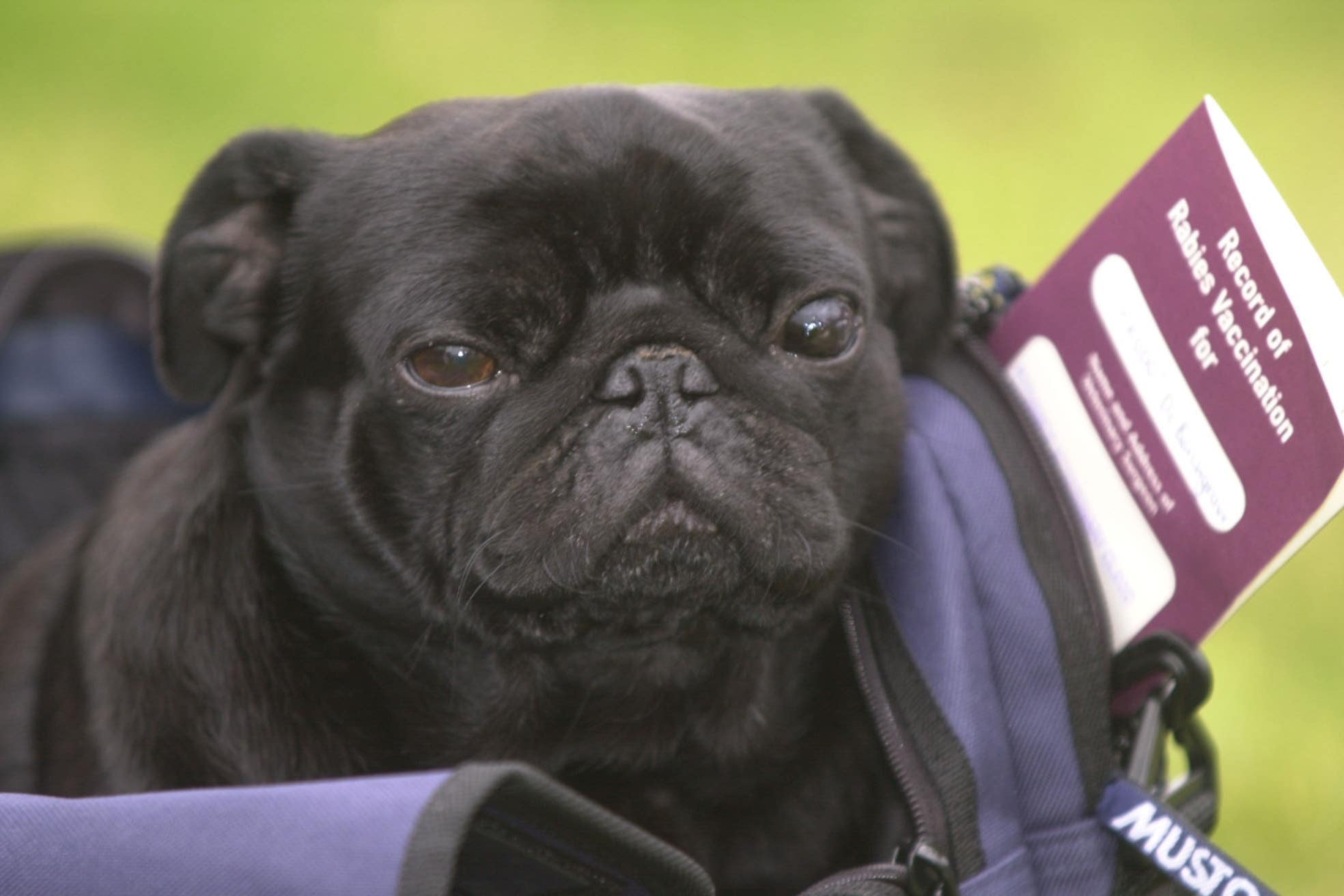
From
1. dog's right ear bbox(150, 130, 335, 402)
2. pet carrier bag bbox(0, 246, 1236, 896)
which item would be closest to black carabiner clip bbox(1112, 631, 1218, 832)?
pet carrier bag bbox(0, 246, 1236, 896)

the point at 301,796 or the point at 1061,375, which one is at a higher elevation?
the point at 1061,375

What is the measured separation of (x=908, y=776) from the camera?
1759 millimetres

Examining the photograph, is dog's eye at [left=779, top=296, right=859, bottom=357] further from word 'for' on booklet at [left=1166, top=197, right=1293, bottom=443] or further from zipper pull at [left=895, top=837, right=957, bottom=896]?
zipper pull at [left=895, top=837, right=957, bottom=896]

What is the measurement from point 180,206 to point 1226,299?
1323mm

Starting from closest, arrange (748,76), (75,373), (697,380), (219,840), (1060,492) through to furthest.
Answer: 1. (219,840)
2. (697,380)
3. (1060,492)
4. (75,373)
5. (748,76)

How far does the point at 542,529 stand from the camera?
1.71m

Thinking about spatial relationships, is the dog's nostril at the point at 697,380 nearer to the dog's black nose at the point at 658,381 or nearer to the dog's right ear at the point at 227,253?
the dog's black nose at the point at 658,381

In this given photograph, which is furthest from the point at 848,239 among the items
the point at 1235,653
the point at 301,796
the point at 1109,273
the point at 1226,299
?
the point at 1235,653

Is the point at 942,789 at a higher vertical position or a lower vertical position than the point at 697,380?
lower

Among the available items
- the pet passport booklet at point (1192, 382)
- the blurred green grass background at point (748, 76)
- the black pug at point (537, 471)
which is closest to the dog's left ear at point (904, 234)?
the black pug at point (537, 471)

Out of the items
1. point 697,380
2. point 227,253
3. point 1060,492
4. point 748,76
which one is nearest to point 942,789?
point 1060,492

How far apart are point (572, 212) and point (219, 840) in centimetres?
80

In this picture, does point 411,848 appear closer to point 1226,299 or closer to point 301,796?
point 301,796

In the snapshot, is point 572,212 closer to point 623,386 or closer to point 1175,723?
point 623,386
